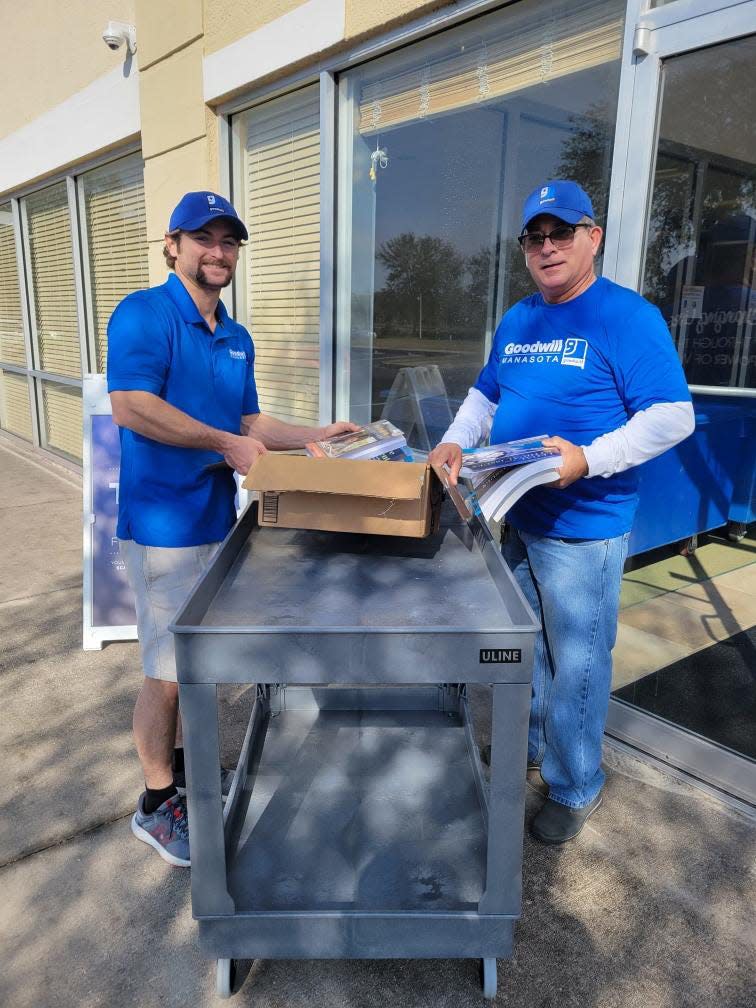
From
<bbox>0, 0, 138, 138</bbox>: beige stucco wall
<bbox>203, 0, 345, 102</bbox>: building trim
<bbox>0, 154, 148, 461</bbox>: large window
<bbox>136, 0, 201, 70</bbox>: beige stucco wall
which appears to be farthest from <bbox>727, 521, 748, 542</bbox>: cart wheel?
<bbox>0, 0, 138, 138</bbox>: beige stucco wall

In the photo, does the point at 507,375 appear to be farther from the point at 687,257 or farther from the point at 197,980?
the point at 197,980

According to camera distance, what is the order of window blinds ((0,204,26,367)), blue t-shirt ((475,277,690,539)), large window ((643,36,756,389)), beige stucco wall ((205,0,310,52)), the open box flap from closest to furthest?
the open box flap → blue t-shirt ((475,277,690,539)) → large window ((643,36,756,389)) → beige stucco wall ((205,0,310,52)) → window blinds ((0,204,26,367))

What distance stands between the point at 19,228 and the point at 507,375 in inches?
349

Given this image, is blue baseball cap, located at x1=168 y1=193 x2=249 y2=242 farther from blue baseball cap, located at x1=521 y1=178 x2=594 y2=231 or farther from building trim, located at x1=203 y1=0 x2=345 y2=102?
building trim, located at x1=203 y1=0 x2=345 y2=102

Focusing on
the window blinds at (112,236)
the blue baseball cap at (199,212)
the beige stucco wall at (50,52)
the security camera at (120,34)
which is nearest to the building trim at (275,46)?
the security camera at (120,34)

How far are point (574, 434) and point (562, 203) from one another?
0.67 m

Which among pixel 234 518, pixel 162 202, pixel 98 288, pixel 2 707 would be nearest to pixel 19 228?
pixel 98 288

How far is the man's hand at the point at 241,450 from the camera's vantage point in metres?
2.19

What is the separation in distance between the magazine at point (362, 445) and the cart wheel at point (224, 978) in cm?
131

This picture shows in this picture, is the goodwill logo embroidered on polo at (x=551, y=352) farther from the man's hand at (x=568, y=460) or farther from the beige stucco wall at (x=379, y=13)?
the beige stucco wall at (x=379, y=13)

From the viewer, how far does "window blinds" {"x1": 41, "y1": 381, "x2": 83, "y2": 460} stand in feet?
28.1

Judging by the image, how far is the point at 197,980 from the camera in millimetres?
1964

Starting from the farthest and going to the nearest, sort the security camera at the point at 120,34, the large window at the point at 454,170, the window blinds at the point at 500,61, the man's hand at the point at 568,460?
1. the security camera at the point at 120,34
2. the large window at the point at 454,170
3. the window blinds at the point at 500,61
4. the man's hand at the point at 568,460

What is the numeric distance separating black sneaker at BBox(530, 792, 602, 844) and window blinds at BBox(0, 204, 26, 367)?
9.51 metres
